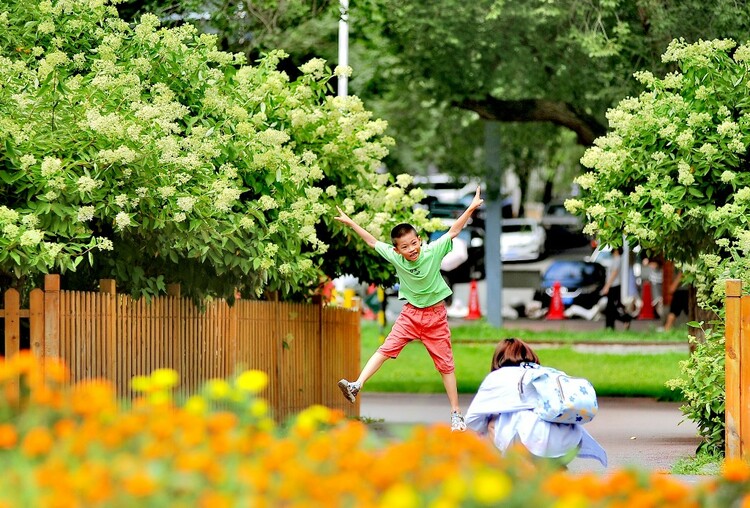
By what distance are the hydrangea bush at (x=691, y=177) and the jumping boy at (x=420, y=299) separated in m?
1.16

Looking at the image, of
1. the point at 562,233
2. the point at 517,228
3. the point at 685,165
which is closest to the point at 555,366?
the point at 685,165

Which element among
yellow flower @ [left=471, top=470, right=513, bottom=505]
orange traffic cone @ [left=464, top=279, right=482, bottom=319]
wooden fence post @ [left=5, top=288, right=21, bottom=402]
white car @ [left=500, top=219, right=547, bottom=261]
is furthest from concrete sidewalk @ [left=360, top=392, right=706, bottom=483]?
white car @ [left=500, top=219, right=547, bottom=261]

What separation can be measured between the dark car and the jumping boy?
1013 inches

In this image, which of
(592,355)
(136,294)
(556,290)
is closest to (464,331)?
(592,355)

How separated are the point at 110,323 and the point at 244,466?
641cm

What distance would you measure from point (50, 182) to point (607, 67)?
1325cm

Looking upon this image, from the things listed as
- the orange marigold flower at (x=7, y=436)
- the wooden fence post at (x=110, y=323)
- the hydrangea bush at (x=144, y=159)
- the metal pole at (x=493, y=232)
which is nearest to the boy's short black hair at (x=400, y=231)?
the hydrangea bush at (x=144, y=159)

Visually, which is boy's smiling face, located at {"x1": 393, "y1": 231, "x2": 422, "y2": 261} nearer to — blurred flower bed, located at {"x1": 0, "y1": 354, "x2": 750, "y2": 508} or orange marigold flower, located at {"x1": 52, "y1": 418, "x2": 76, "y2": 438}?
blurred flower bed, located at {"x1": 0, "y1": 354, "x2": 750, "y2": 508}

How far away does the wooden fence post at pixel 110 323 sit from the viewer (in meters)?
9.97

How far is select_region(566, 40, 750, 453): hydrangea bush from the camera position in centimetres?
1108

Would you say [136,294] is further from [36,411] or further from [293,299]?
[36,411]

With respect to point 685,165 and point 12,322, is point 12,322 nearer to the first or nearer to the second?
point 12,322

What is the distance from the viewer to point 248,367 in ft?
40.6

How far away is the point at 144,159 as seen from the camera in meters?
9.48
